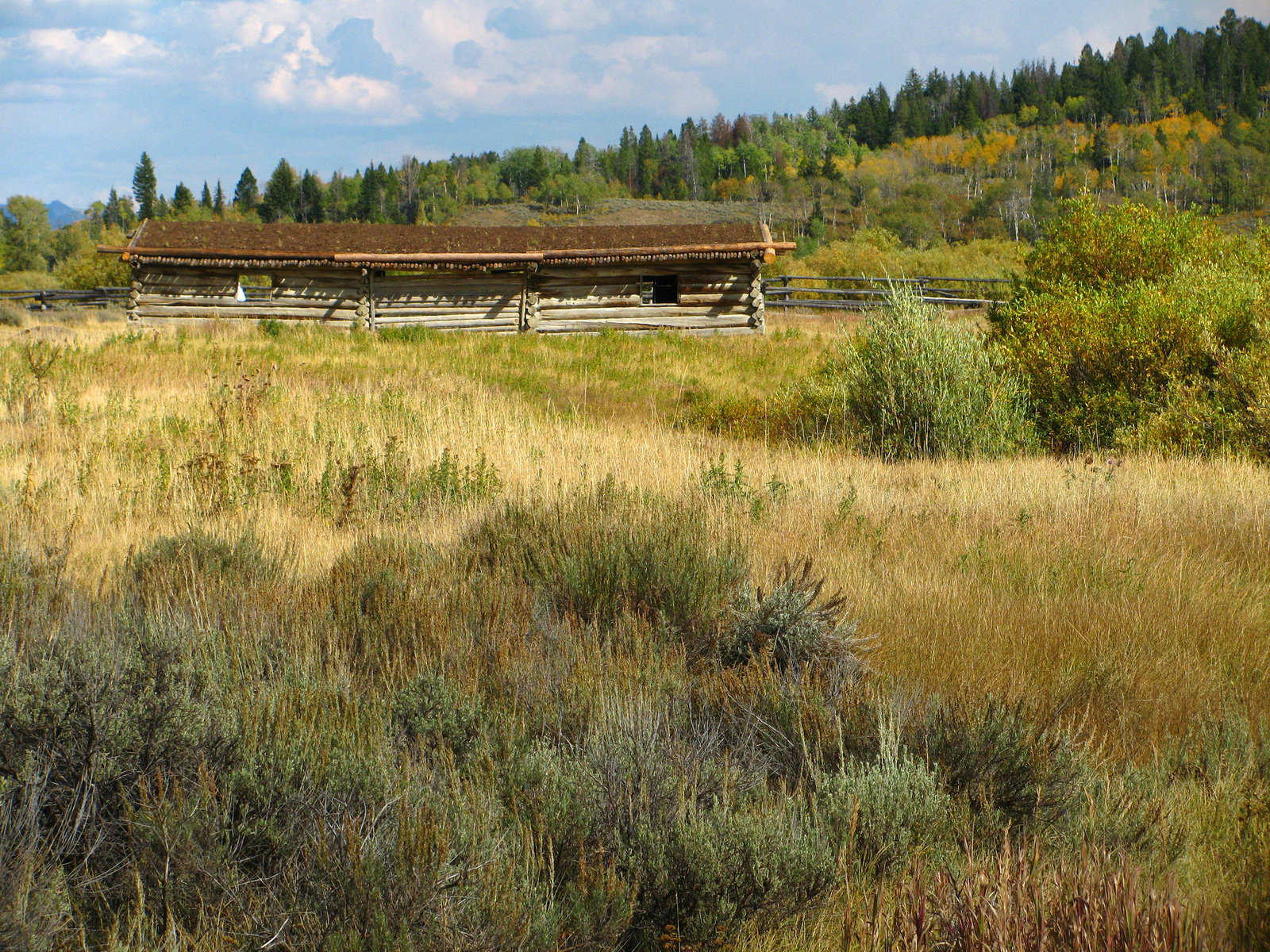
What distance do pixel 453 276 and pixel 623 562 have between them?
2115 centimetres

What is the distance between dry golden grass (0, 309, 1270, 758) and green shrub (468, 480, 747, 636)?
708 millimetres

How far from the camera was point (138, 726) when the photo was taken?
2.71m

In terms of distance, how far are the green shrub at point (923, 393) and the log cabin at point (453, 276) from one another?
1298 centimetres

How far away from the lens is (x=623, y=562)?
184 inches

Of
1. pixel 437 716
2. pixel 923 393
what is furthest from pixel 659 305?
pixel 437 716

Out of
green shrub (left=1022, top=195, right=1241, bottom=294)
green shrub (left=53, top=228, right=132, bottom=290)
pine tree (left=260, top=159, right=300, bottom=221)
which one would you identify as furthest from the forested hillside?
green shrub (left=1022, top=195, right=1241, bottom=294)

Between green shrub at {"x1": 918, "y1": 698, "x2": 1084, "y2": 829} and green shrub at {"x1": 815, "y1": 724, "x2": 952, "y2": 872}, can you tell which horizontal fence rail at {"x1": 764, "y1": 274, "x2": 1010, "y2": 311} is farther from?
green shrub at {"x1": 815, "y1": 724, "x2": 952, "y2": 872}

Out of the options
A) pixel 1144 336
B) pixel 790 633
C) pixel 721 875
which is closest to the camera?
pixel 721 875

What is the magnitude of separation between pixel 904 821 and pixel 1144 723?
1.50 meters

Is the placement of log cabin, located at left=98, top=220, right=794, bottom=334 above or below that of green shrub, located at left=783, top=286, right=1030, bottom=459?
above

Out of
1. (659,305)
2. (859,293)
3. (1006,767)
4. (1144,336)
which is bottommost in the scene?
(1006,767)

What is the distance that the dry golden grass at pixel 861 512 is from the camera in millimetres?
4023

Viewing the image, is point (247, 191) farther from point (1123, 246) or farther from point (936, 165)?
point (1123, 246)

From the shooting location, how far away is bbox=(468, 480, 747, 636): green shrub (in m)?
4.45
